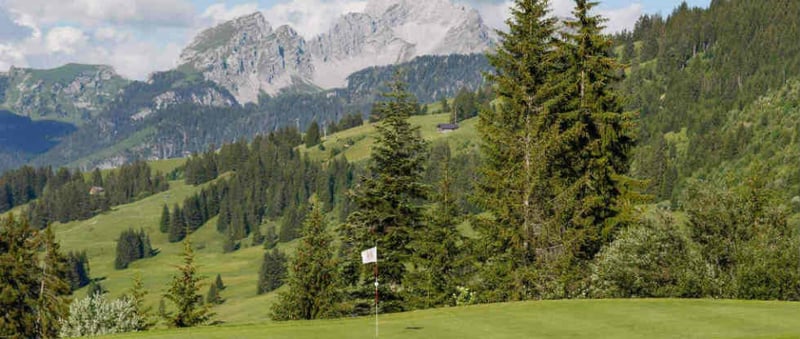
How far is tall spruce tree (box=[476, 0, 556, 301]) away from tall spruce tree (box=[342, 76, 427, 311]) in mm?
5377

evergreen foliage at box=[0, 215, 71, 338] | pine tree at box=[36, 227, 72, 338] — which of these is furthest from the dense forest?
A: pine tree at box=[36, 227, 72, 338]

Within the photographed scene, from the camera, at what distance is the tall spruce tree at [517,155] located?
4253 centimetres

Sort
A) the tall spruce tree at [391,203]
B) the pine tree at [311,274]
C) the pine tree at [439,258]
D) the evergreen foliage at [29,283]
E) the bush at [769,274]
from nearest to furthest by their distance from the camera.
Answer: the bush at [769,274], the tall spruce tree at [391,203], the pine tree at [439,258], the pine tree at [311,274], the evergreen foliage at [29,283]

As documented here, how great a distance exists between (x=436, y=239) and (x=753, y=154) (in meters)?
155

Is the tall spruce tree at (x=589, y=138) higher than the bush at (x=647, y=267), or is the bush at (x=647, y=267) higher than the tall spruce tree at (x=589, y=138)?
the tall spruce tree at (x=589, y=138)

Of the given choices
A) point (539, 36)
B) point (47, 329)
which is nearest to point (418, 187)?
point (539, 36)

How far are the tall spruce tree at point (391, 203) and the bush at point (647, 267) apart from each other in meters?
13.2

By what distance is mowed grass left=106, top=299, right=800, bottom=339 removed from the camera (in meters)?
23.4

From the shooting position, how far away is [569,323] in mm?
25109

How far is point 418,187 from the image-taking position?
48.9 m

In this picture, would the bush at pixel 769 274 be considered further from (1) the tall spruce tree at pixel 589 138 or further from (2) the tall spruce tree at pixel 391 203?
(2) the tall spruce tree at pixel 391 203

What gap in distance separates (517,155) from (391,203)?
9239 mm

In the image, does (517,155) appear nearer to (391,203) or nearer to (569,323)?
(391,203)

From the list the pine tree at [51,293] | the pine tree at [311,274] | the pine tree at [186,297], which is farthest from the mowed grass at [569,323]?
the pine tree at [51,293]
